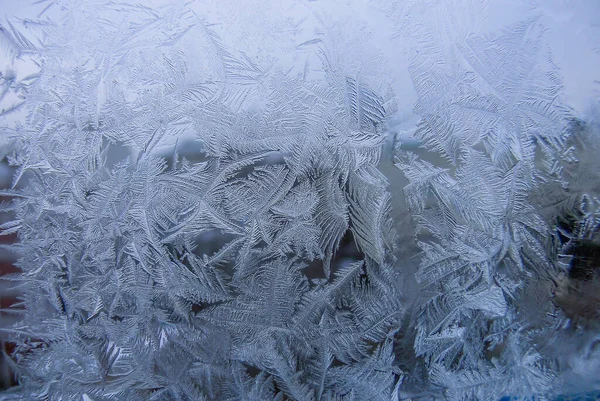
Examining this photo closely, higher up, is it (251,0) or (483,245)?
(251,0)

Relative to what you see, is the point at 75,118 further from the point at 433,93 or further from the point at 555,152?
the point at 555,152

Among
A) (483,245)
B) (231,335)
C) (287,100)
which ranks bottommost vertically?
(231,335)

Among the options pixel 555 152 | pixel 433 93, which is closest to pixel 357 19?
pixel 433 93

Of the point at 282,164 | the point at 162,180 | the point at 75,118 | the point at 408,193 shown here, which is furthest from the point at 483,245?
the point at 75,118

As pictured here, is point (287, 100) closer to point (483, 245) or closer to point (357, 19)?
point (357, 19)

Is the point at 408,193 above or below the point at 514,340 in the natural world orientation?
above
